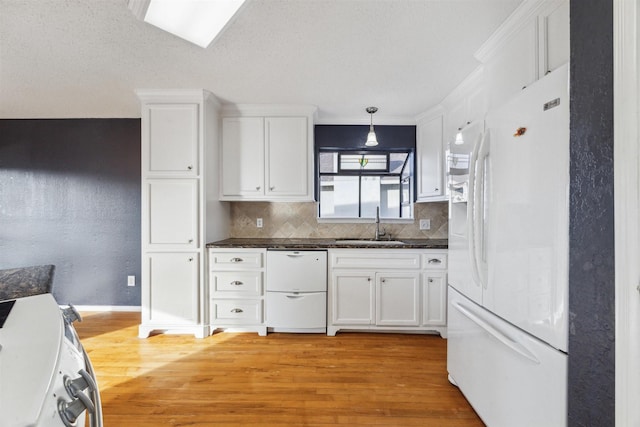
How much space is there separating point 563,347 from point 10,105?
184 inches

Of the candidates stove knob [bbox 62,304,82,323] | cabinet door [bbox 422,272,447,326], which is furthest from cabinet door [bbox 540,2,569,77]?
stove knob [bbox 62,304,82,323]

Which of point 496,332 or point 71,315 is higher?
point 71,315

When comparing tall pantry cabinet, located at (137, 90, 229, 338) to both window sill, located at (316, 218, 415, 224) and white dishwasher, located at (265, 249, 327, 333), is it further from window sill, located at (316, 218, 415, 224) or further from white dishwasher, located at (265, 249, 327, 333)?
window sill, located at (316, 218, 415, 224)

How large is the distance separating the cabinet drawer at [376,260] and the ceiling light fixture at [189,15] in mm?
1978

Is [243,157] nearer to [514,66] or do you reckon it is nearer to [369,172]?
[369,172]

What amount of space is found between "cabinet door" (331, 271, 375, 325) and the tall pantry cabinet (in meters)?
1.26

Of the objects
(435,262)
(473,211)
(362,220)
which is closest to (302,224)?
(362,220)

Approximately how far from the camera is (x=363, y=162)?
3.42m

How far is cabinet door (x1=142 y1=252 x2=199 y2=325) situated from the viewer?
2.59 m

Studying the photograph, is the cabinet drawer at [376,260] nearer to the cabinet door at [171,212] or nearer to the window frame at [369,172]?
the window frame at [369,172]

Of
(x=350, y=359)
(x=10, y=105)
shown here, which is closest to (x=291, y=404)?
(x=350, y=359)

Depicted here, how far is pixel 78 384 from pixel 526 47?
220cm

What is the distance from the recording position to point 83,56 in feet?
6.44

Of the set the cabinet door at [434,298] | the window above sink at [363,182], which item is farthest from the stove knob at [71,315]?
the window above sink at [363,182]
